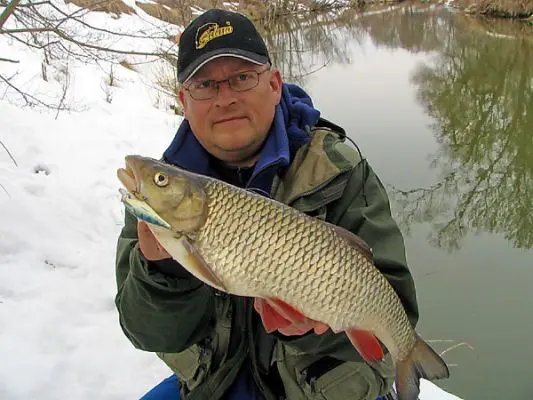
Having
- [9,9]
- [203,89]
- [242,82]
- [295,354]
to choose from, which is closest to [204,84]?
[203,89]

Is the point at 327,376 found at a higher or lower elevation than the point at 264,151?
lower

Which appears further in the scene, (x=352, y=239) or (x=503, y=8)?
(x=503, y=8)

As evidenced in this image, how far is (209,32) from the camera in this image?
1848 mm

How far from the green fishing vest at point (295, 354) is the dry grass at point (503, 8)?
2270 centimetres

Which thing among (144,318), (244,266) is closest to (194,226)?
(244,266)

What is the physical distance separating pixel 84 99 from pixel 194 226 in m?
6.89

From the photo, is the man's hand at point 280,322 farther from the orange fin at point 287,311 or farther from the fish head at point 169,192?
the fish head at point 169,192

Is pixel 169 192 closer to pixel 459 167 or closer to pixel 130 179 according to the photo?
pixel 130 179

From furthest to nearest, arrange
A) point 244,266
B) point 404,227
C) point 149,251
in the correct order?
1. point 404,227
2. point 149,251
3. point 244,266

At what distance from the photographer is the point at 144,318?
1.77 metres

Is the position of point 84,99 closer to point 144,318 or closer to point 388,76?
point 144,318

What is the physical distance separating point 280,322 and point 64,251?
280 cm

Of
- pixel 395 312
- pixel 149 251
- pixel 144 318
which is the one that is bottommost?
pixel 144 318

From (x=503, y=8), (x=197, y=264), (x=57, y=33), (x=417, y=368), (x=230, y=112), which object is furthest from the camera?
(x=503, y=8)
